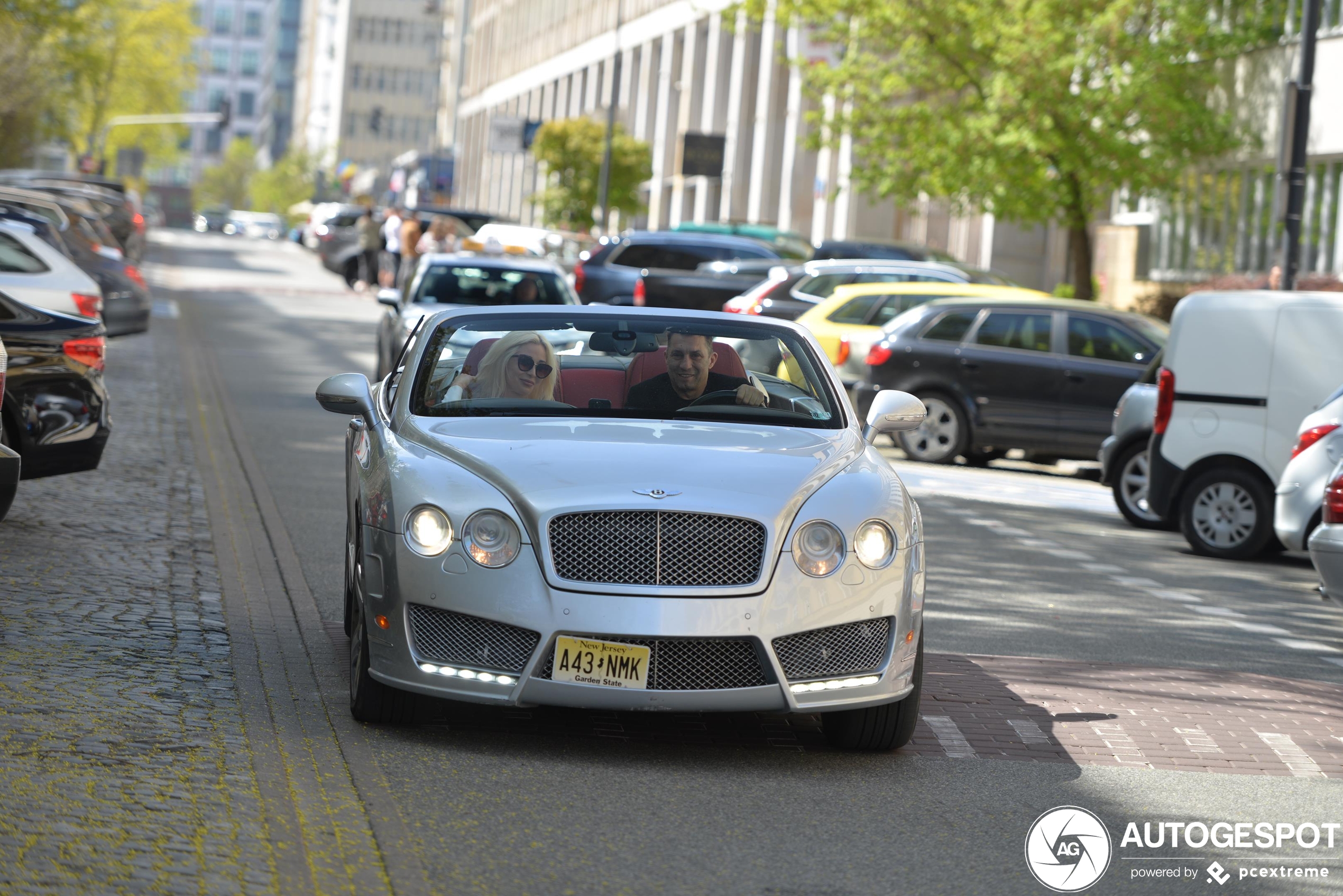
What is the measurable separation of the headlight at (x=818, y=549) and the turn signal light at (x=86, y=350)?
17.8 feet

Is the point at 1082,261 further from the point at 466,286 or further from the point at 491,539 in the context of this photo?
the point at 491,539

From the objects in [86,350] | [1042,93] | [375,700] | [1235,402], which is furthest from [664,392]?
[1042,93]

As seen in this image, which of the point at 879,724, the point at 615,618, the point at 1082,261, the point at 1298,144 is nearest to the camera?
the point at 615,618

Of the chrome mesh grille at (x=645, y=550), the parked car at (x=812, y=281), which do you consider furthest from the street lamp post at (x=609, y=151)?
the chrome mesh grille at (x=645, y=550)

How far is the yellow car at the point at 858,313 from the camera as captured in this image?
798 inches

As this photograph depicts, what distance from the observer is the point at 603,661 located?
21.3 feet

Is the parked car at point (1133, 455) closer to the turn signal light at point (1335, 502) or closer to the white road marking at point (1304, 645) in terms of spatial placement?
the white road marking at point (1304, 645)

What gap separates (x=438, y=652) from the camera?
6.63 m

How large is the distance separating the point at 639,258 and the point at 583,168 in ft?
96.5

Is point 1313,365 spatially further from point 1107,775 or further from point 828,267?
point 828,267

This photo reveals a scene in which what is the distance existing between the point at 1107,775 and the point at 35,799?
346 cm

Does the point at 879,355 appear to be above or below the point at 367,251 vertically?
below

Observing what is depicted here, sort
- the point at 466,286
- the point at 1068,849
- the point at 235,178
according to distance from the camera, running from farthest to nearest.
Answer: the point at 235,178, the point at 466,286, the point at 1068,849
